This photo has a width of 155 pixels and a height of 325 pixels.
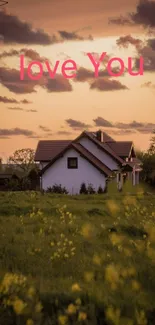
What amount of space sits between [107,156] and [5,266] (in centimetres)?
5474

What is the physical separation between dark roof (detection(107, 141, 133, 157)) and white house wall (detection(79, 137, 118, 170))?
3.00 metres

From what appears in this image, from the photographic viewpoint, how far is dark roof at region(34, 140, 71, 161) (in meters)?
66.3

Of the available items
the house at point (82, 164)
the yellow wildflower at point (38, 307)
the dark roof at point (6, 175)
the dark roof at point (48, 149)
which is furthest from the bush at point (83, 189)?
the yellow wildflower at point (38, 307)

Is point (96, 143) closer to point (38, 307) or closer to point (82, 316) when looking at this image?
point (38, 307)

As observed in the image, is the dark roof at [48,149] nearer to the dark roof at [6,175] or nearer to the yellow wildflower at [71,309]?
the dark roof at [6,175]

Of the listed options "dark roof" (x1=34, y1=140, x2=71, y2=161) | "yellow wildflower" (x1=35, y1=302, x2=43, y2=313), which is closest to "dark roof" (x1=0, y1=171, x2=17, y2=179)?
"dark roof" (x1=34, y1=140, x2=71, y2=161)

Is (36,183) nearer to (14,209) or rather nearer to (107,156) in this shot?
(107,156)

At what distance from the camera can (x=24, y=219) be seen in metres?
17.5

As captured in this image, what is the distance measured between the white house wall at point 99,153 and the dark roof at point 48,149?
3.63m

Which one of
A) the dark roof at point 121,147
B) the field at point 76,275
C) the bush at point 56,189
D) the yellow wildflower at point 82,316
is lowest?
the bush at point 56,189

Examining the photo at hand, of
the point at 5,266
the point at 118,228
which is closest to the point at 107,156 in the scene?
the point at 118,228

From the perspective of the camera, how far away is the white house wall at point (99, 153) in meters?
64.8

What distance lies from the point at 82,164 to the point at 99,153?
443cm

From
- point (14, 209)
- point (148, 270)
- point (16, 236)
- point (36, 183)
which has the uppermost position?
point (148, 270)
